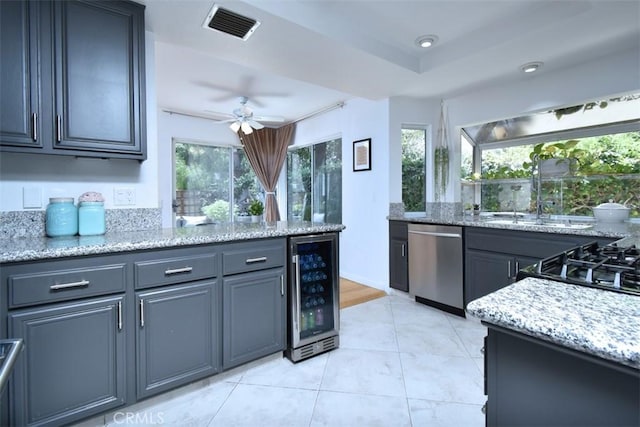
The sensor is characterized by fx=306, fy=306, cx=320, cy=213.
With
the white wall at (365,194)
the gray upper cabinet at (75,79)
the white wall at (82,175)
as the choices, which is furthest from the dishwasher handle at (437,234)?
the gray upper cabinet at (75,79)

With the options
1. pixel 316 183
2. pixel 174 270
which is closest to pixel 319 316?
pixel 174 270

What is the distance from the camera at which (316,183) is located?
16.4ft

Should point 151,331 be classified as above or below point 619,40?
below

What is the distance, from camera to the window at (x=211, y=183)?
4.95 meters

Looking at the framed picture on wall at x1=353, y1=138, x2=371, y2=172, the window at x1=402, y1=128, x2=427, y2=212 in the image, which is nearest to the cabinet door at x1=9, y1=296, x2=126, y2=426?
the framed picture on wall at x1=353, y1=138, x2=371, y2=172

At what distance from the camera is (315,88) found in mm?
3736

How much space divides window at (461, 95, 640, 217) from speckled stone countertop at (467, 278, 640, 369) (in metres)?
2.84

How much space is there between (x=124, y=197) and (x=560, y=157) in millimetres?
3864

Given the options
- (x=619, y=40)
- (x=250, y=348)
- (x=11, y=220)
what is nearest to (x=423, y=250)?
(x=250, y=348)

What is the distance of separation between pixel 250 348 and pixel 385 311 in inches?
63.1

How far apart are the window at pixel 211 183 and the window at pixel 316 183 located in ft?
2.50

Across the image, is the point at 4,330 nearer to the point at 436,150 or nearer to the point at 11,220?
the point at 11,220

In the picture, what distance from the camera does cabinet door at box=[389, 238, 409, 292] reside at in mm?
3352

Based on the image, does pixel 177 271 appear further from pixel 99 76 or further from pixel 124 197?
pixel 99 76
